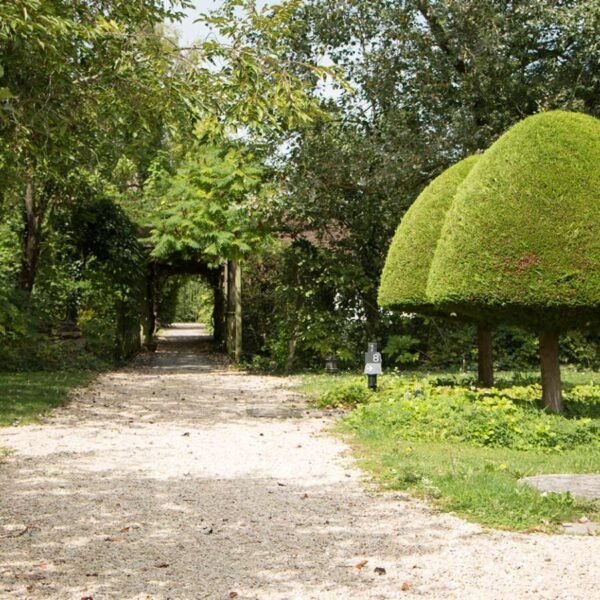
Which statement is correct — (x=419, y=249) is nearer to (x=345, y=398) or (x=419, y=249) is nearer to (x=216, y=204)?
(x=345, y=398)

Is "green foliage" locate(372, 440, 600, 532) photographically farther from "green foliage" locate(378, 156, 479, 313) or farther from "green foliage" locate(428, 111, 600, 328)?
"green foliage" locate(378, 156, 479, 313)

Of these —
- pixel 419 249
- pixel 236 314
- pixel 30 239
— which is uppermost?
→ pixel 30 239

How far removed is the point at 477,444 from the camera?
8711mm

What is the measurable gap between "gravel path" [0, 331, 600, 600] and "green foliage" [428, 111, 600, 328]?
251 cm

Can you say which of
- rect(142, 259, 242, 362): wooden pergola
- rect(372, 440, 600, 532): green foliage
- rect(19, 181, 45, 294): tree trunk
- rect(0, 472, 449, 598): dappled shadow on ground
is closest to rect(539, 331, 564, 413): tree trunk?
rect(372, 440, 600, 532): green foliage

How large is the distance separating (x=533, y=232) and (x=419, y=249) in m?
3.16

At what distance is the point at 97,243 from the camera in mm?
20750

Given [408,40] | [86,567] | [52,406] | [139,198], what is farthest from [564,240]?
[139,198]

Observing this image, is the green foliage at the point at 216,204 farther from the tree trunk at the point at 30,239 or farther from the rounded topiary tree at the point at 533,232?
the rounded topiary tree at the point at 533,232

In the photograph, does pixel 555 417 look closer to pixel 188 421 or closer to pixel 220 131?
pixel 188 421

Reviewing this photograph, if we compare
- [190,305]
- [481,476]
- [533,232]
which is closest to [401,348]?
[533,232]

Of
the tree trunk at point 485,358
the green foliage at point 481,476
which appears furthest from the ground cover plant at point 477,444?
the tree trunk at point 485,358

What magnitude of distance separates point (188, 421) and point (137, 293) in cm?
1211

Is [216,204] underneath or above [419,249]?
above
